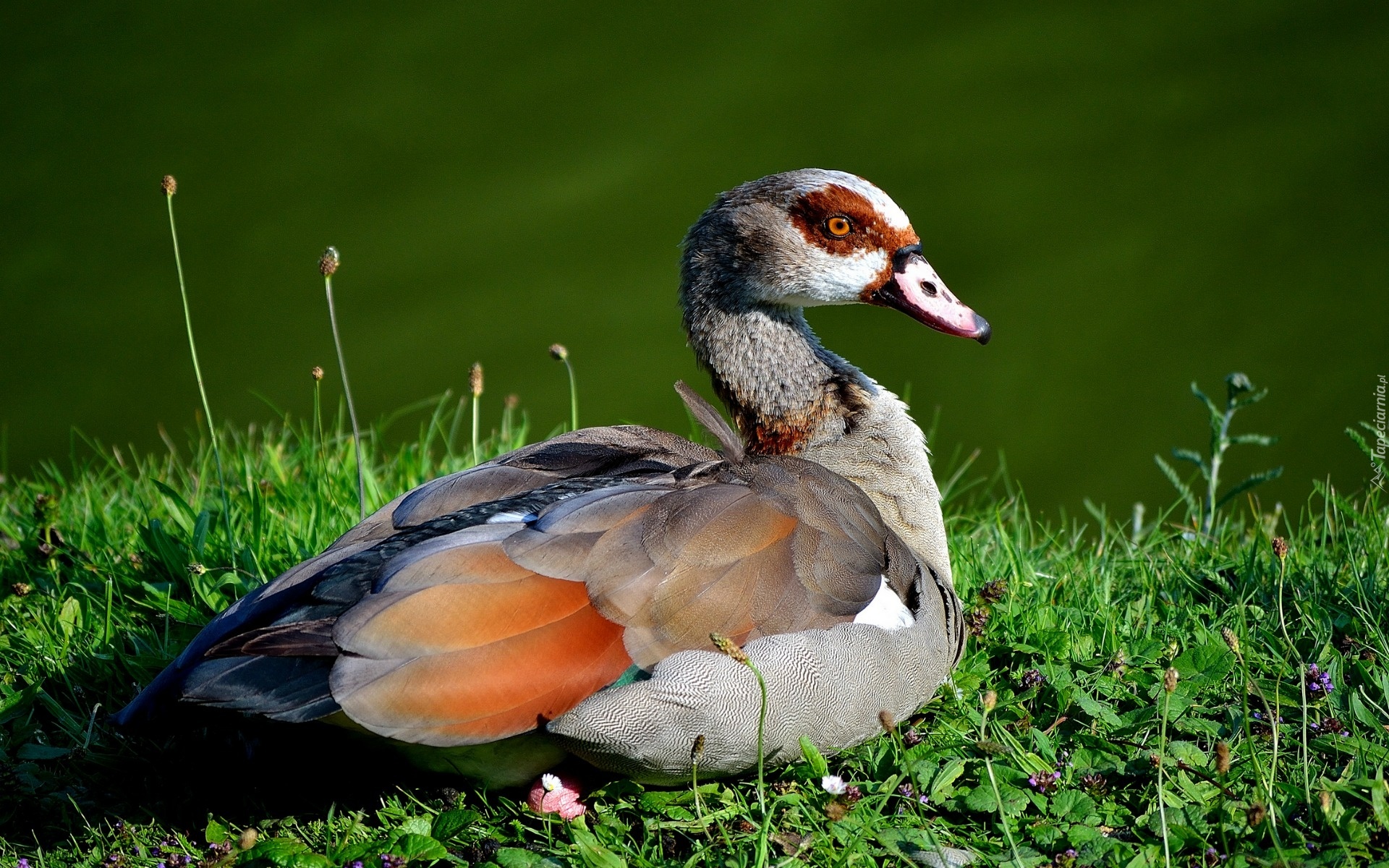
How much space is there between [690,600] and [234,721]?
0.86 metres

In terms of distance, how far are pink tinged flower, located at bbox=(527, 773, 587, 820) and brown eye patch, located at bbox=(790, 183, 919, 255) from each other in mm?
1550

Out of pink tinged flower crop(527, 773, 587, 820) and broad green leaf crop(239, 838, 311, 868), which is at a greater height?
broad green leaf crop(239, 838, 311, 868)

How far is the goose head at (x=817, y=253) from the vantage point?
3375mm

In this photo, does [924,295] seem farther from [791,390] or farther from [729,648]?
[729,648]

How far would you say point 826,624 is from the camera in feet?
8.63

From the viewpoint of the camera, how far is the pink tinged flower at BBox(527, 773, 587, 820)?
2506 millimetres

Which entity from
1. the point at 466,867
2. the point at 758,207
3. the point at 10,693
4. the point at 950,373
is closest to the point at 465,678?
the point at 466,867

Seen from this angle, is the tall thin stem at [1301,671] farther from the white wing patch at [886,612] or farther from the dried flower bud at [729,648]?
the dried flower bud at [729,648]

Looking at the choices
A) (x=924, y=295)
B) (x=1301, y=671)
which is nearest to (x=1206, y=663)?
(x=1301, y=671)

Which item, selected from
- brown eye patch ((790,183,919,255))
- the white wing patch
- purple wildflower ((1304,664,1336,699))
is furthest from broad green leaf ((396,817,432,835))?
purple wildflower ((1304,664,1336,699))

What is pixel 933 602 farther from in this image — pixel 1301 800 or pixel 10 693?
pixel 10 693

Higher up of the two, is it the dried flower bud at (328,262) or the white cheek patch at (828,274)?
the dried flower bud at (328,262)

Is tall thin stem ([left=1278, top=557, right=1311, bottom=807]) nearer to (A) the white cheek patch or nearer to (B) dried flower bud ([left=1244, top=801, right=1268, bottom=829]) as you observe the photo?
(B) dried flower bud ([left=1244, top=801, right=1268, bottom=829])

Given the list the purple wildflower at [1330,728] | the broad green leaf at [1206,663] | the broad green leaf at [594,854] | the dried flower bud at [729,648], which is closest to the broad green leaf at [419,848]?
the broad green leaf at [594,854]
